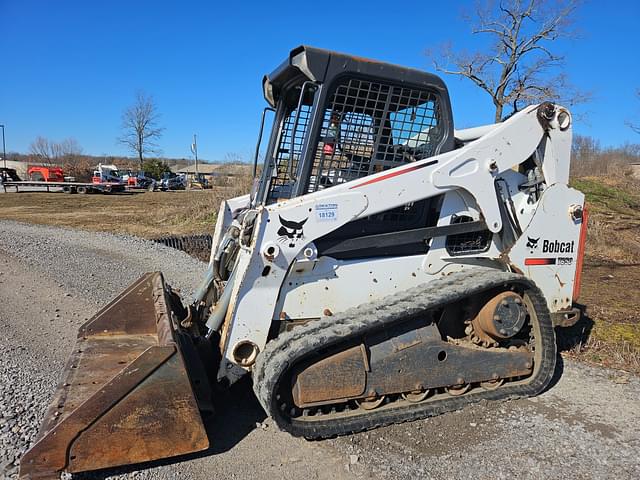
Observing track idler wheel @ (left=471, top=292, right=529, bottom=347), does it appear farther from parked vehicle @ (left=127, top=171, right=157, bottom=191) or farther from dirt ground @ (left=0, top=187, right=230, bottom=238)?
parked vehicle @ (left=127, top=171, right=157, bottom=191)

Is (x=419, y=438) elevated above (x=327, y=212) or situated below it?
below

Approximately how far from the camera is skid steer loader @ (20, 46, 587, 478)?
9.56 feet

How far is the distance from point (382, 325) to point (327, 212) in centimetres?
84

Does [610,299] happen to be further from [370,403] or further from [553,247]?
[370,403]

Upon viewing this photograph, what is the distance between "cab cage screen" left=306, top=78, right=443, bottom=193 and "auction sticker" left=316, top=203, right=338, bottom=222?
0.39 metres

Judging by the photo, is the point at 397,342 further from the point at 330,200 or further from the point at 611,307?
the point at 611,307

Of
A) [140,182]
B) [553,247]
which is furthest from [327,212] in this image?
[140,182]

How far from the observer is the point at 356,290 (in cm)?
362

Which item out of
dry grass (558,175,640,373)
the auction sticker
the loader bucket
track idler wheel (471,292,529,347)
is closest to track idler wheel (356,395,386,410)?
track idler wheel (471,292,529,347)

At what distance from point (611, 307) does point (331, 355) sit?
5.13 metres

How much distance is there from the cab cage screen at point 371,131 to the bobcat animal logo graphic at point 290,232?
1.56 ft

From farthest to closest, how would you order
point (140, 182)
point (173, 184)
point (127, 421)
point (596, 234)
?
point (173, 184) < point (140, 182) < point (596, 234) < point (127, 421)

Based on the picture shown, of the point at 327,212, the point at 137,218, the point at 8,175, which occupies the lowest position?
the point at 137,218

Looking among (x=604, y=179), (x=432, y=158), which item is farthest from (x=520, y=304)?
(x=604, y=179)
